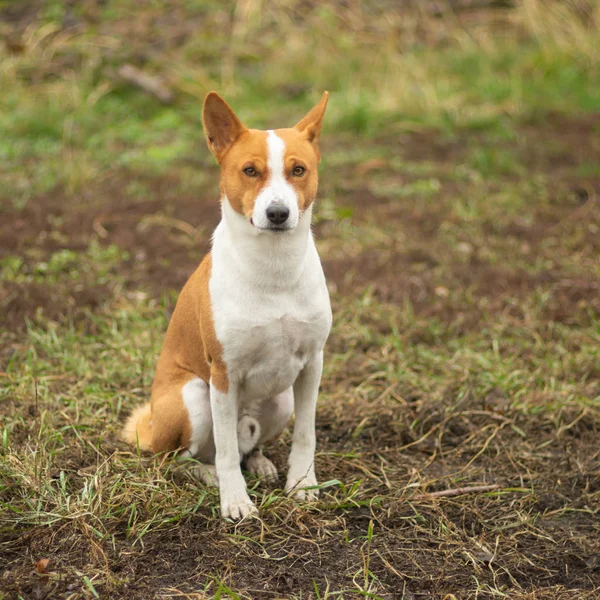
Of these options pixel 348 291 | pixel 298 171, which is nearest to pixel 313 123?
pixel 298 171

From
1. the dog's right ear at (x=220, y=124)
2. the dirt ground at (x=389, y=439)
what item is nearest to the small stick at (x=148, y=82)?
the dirt ground at (x=389, y=439)

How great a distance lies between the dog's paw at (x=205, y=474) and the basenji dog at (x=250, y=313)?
0.04ft

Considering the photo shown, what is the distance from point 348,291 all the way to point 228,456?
2485mm

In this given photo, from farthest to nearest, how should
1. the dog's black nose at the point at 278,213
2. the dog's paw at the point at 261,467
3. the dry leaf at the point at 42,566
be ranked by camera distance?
the dog's paw at the point at 261,467 < the dog's black nose at the point at 278,213 < the dry leaf at the point at 42,566

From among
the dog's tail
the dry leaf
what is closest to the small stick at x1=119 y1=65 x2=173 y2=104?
the dog's tail

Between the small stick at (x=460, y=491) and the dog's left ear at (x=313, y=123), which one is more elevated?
the dog's left ear at (x=313, y=123)

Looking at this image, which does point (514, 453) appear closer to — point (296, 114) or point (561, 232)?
point (561, 232)

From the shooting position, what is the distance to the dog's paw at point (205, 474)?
3.57 metres

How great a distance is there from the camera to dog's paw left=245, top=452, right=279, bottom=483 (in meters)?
3.69

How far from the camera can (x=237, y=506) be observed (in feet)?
10.9

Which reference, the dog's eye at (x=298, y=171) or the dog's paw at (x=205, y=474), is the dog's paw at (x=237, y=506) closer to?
the dog's paw at (x=205, y=474)

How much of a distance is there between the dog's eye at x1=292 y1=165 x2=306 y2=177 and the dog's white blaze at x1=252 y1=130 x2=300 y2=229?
55 mm

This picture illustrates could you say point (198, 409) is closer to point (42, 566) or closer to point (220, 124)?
point (42, 566)

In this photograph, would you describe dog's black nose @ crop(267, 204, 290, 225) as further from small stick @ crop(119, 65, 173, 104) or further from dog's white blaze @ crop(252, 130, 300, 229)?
small stick @ crop(119, 65, 173, 104)
